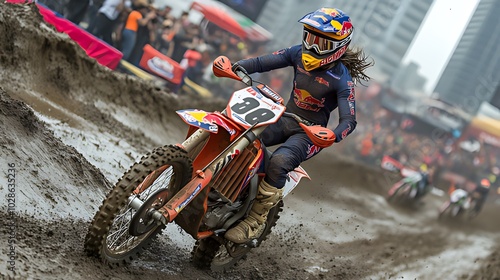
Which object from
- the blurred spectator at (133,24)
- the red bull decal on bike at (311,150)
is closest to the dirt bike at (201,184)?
the red bull decal on bike at (311,150)

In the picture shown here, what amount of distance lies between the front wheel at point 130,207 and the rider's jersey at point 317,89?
1648 mm

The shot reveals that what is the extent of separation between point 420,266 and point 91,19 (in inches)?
346

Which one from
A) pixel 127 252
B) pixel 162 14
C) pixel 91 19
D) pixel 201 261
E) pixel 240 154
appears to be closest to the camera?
pixel 127 252

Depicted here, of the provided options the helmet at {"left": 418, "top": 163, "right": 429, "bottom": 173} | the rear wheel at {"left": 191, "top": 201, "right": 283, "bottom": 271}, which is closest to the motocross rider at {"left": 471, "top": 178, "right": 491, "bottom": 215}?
the helmet at {"left": 418, "top": 163, "right": 429, "bottom": 173}

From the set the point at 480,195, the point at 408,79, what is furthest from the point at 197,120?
the point at 408,79

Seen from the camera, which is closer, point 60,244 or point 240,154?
point 60,244

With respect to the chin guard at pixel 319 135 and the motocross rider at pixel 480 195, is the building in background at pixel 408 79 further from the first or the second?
the chin guard at pixel 319 135

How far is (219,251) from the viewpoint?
646 cm

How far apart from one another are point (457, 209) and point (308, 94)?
1301cm

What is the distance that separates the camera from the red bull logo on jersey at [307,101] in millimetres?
6301

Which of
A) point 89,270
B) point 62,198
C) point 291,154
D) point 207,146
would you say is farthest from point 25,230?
point 291,154

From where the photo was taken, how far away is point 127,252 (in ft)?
17.0

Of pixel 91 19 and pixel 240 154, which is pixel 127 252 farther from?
pixel 91 19

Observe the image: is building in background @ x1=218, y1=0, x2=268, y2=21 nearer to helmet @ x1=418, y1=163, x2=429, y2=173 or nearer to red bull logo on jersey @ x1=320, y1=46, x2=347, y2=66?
helmet @ x1=418, y1=163, x2=429, y2=173
